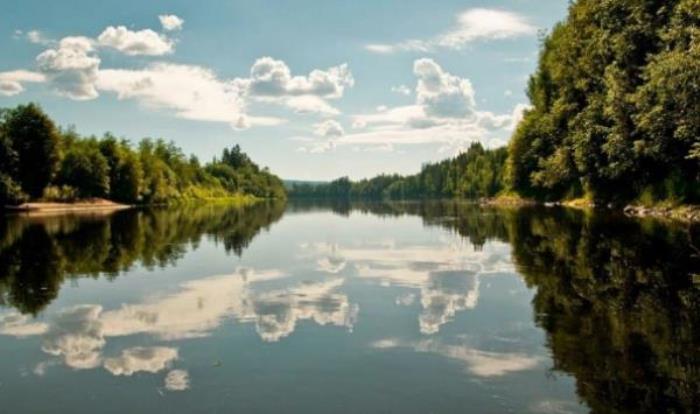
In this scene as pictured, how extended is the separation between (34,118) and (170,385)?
326ft

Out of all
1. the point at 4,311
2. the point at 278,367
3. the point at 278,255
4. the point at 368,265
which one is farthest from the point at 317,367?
the point at 278,255

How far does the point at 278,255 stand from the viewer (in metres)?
28.9

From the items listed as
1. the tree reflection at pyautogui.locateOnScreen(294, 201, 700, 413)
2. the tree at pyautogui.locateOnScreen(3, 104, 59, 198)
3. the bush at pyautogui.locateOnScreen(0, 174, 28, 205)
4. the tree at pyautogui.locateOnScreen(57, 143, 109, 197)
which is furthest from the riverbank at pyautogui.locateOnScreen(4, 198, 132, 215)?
the tree reflection at pyautogui.locateOnScreen(294, 201, 700, 413)

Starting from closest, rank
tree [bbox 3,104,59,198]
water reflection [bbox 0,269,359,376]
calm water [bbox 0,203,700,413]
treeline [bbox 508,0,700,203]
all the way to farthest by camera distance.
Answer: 1. calm water [bbox 0,203,700,413]
2. water reflection [bbox 0,269,359,376]
3. treeline [bbox 508,0,700,203]
4. tree [bbox 3,104,59,198]

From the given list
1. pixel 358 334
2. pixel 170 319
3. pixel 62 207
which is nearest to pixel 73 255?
pixel 170 319

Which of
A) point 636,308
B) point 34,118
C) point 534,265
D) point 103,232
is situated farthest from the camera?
point 34,118

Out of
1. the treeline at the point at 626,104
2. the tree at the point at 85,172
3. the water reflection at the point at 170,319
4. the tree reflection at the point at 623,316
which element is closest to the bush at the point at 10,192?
the tree at the point at 85,172

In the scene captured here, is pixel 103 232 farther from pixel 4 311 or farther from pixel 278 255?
pixel 4 311

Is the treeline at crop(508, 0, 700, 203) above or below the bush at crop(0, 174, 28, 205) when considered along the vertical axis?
above

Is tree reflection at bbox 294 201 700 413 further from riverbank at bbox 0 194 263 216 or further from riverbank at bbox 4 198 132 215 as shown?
riverbank at bbox 4 198 132 215

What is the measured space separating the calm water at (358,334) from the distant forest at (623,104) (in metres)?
21.4

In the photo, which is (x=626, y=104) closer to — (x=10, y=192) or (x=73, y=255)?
(x=73, y=255)

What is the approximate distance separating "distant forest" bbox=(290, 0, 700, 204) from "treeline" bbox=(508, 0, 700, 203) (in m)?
0.09

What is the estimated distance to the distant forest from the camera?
43.2 metres
